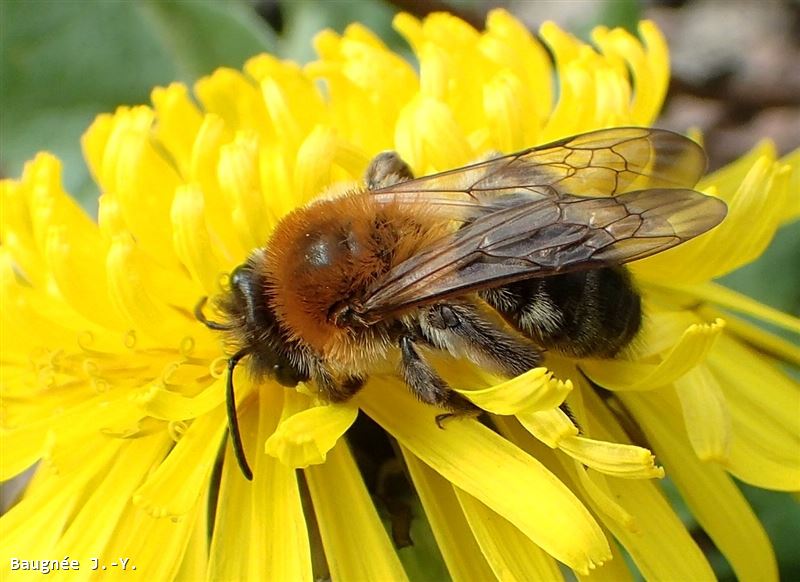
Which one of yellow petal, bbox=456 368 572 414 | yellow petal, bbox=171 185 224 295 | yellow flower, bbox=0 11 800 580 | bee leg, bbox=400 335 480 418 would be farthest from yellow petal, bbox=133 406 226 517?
yellow petal, bbox=456 368 572 414

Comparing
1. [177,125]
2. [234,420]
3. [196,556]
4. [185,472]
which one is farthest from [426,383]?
[177,125]

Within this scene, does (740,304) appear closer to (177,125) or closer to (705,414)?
(705,414)

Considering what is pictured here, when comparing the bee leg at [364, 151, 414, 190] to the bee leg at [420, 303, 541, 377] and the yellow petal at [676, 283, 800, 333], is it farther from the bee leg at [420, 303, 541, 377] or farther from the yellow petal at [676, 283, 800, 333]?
the yellow petal at [676, 283, 800, 333]

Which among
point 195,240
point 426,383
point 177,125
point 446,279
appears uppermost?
point 177,125

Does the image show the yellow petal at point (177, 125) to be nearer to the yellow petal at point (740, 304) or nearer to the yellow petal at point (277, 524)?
the yellow petal at point (277, 524)

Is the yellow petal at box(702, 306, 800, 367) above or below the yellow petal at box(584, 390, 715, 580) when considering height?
above

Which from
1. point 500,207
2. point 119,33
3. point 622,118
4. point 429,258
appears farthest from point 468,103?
point 119,33
